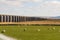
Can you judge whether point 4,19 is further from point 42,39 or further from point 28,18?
point 42,39

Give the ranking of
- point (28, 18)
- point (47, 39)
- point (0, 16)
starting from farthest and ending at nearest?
point (28, 18) → point (0, 16) → point (47, 39)

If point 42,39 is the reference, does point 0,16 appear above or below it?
below

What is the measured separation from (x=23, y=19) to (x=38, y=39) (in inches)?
2710

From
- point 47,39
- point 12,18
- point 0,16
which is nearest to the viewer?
point 47,39

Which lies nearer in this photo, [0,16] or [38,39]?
[38,39]

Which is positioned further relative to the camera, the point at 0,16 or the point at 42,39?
the point at 0,16

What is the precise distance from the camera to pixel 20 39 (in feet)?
54.7

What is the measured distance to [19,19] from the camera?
84.9 metres

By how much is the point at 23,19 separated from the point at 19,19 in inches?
59.4

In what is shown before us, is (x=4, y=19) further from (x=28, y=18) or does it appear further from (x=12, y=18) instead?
(x=28, y=18)

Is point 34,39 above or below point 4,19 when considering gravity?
above

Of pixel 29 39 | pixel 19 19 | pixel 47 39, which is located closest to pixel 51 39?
pixel 47 39

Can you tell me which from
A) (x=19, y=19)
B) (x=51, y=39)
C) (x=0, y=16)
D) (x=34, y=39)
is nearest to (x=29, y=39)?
(x=34, y=39)

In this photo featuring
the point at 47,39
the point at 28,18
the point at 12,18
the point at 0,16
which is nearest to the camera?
the point at 47,39
